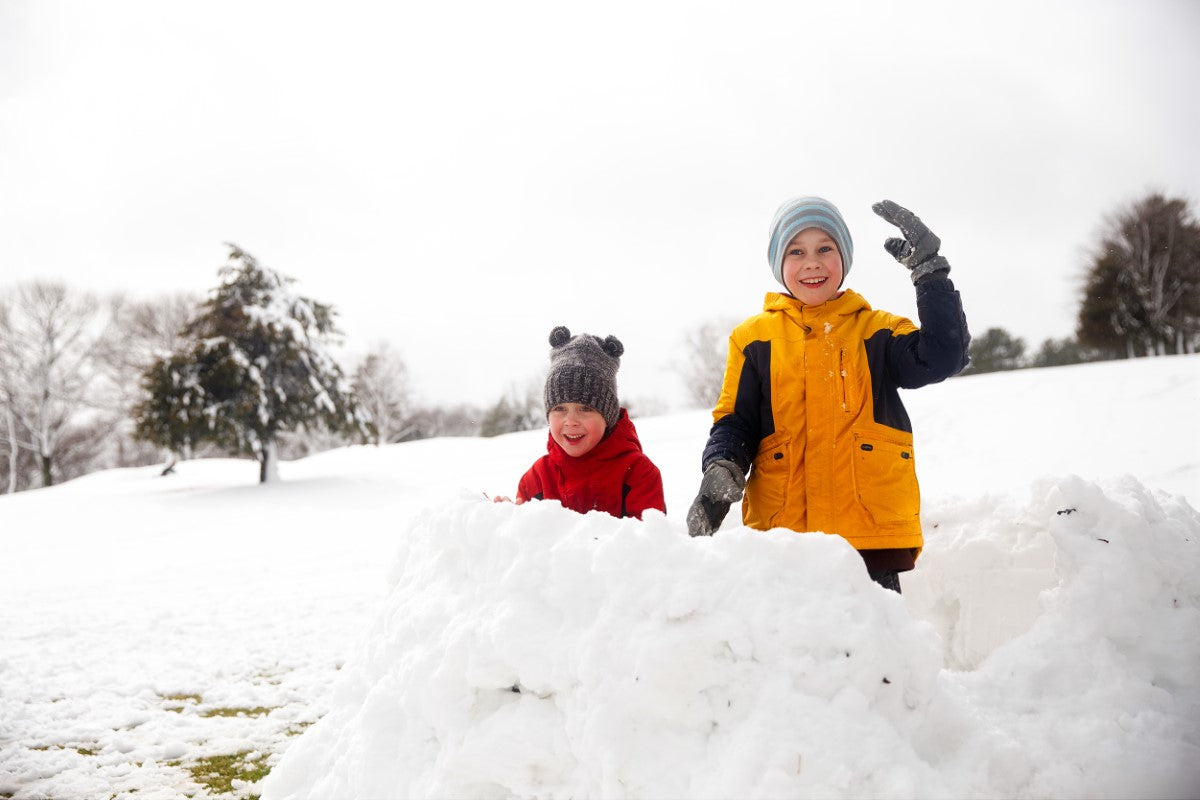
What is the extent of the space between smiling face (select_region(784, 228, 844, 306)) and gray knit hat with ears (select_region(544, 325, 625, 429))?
0.87 meters

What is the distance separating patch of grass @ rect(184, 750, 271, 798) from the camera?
264 centimetres

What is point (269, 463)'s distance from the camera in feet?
58.1

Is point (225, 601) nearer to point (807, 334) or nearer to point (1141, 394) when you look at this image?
point (807, 334)

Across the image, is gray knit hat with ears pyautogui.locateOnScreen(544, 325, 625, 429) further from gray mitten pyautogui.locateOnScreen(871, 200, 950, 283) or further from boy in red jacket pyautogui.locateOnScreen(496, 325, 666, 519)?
gray mitten pyautogui.locateOnScreen(871, 200, 950, 283)

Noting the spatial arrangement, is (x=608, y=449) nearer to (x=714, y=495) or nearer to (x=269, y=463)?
(x=714, y=495)

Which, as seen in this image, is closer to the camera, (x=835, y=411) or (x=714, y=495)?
(x=714, y=495)

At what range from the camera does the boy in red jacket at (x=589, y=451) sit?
2717mm

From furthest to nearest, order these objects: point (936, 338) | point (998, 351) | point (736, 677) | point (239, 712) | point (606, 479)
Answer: point (998, 351) → point (239, 712) → point (606, 479) → point (936, 338) → point (736, 677)

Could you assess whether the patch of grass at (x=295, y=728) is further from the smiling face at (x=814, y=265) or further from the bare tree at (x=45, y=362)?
the bare tree at (x=45, y=362)

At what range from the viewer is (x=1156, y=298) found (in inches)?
990

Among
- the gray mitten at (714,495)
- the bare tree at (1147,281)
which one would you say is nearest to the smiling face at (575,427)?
the gray mitten at (714,495)

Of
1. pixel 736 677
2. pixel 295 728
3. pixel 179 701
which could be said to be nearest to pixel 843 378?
pixel 736 677

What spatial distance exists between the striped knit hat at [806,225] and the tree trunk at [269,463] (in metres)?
17.1

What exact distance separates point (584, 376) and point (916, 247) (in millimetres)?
1289
